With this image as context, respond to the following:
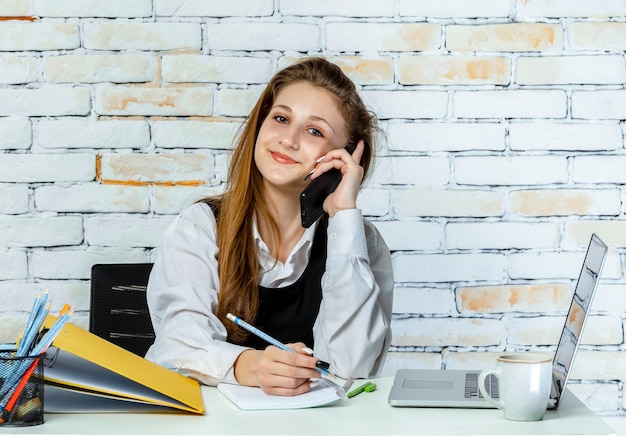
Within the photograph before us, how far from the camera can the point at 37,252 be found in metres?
2.15

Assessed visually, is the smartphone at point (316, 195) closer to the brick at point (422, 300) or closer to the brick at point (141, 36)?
the brick at point (422, 300)

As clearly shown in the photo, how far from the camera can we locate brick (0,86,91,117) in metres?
2.14

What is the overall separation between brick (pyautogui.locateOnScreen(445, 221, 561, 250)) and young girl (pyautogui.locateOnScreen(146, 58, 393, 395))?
325mm

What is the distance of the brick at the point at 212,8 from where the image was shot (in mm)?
2146

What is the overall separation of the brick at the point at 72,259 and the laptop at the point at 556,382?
105 centimetres

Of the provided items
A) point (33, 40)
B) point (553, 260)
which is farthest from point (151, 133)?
point (553, 260)

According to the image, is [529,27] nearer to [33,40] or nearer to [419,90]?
[419,90]

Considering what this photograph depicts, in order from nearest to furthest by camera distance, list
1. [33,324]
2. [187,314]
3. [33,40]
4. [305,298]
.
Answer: [33,324], [187,314], [305,298], [33,40]

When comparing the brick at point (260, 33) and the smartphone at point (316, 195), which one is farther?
the brick at point (260, 33)

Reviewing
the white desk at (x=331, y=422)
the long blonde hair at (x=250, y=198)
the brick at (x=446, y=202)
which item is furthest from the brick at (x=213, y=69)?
the white desk at (x=331, y=422)

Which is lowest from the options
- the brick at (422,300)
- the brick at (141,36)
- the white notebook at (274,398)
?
the brick at (422,300)

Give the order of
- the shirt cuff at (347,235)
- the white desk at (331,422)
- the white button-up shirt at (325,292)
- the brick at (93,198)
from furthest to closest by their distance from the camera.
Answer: the brick at (93,198) → the shirt cuff at (347,235) → the white button-up shirt at (325,292) → the white desk at (331,422)

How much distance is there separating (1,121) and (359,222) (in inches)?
40.0

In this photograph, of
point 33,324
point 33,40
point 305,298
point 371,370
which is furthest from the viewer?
point 33,40
